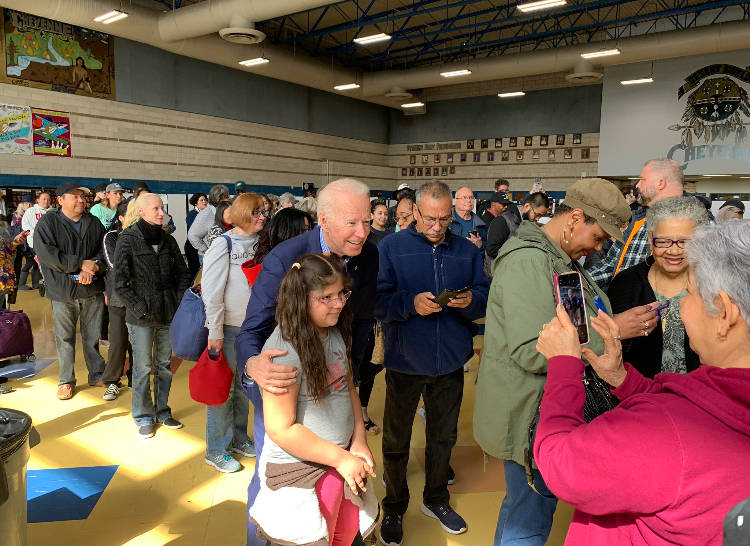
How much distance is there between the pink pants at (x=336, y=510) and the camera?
1.68 meters

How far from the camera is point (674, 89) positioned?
14.3 metres

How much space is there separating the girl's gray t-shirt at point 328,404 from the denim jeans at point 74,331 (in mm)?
3373

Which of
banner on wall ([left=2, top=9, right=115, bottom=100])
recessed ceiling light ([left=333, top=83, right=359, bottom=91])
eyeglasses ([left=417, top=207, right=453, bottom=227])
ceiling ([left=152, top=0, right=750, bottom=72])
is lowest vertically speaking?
eyeglasses ([left=417, top=207, right=453, bottom=227])

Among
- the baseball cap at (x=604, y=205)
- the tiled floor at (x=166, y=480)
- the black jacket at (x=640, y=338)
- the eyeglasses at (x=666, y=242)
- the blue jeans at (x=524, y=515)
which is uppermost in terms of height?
the baseball cap at (x=604, y=205)

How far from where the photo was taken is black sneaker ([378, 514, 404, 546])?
2506mm

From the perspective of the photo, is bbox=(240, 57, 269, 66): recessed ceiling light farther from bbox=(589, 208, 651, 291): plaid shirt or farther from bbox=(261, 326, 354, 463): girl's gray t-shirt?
bbox=(261, 326, 354, 463): girl's gray t-shirt

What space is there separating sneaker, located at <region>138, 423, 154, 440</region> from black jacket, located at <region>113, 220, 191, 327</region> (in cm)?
71

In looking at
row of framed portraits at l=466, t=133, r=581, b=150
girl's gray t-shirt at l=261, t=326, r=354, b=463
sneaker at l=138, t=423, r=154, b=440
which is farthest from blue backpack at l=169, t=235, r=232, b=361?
row of framed portraits at l=466, t=133, r=581, b=150

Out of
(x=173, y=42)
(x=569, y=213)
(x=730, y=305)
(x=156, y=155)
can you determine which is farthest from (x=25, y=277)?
(x=730, y=305)

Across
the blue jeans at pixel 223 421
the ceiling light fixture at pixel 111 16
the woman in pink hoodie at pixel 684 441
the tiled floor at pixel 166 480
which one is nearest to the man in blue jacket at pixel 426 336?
the tiled floor at pixel 166 480

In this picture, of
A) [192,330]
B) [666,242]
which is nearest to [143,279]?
[192,330]

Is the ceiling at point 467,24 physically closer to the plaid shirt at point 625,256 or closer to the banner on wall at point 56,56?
the banner on wall at point 56,56

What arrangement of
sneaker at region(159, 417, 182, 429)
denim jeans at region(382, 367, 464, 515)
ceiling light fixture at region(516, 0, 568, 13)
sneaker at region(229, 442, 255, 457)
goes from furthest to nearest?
ceiling light fixture at region(516, 0, 568, 13)
sneaker at region(159, 417, 182, 429)
sneaker at region(229, 442, 255, 457)
denim jeans at region(382, 367, 464, 515)

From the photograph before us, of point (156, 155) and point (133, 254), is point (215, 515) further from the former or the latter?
point (156, 155)
